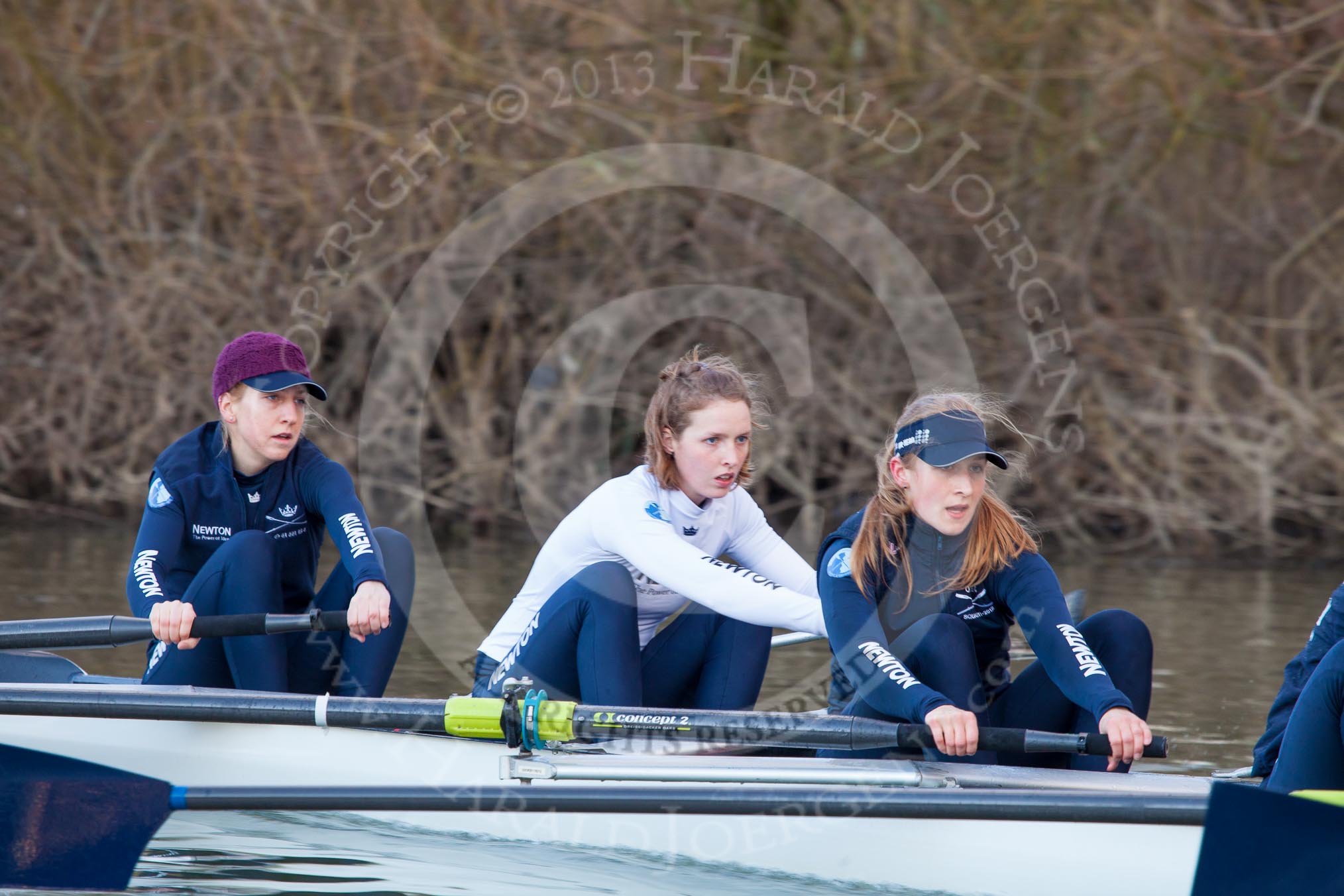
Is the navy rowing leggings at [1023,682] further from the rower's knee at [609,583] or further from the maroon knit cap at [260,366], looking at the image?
the maroon knit cap at [260,366]

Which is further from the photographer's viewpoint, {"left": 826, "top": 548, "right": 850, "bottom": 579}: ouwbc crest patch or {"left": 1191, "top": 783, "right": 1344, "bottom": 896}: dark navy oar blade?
{"left": 826, "top": 548, "right": 850, "bottom": 579}: ouwbc crest patch

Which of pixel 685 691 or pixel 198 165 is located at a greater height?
pixel 198 165

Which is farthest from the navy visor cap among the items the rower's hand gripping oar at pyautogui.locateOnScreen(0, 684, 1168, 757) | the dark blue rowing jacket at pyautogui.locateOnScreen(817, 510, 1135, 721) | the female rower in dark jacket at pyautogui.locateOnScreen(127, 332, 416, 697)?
the female rower in dark jacket at pyautogui.locateOnScreen(127, 332, 416, 697)

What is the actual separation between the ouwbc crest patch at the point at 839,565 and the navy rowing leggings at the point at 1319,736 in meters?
0.91

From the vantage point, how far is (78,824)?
312 centimetres

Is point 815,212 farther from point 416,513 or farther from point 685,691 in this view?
point 685,691

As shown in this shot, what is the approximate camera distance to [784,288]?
8828mm

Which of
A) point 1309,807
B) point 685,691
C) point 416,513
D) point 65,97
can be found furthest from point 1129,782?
point 65,97

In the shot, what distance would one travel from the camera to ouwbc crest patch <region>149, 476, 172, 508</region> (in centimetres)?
377

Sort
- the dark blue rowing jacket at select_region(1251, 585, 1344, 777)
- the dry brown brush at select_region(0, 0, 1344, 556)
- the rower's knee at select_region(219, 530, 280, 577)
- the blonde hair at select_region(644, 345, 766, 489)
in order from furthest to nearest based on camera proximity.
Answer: the dry brown brush at select_region(0, 0, 1344, 556)
the rower's knee at select_region(219, 530, 280, 577)
the blonde hair at select_region(644, 345, 766, 489)
the dark blue rowing jacket at select_region(1251, 585, 1344, 777)

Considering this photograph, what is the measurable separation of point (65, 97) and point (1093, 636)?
8.20 metres

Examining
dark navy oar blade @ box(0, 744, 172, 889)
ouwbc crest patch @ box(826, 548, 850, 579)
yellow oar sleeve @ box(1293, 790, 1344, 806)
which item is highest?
ouwbc crest patch @ box(826, 548, 850, 579)

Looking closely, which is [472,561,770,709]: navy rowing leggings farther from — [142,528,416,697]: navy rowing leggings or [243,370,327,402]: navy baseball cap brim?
[243,370,327,402]: navy baseball cap brim

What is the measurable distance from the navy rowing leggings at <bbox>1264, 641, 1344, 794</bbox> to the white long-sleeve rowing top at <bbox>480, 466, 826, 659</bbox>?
3.35 ft
